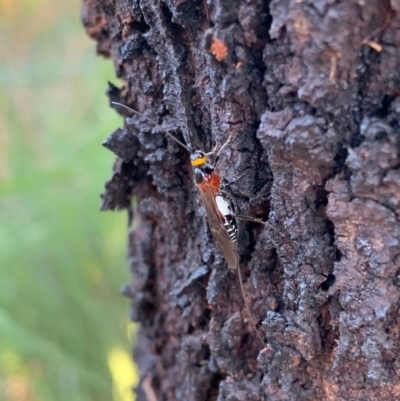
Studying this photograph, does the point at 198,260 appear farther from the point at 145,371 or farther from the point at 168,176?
the point at 145,371

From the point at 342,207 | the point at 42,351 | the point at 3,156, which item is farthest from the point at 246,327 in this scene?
the point at 3,156

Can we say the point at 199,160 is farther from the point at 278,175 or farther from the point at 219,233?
the point at 278,175

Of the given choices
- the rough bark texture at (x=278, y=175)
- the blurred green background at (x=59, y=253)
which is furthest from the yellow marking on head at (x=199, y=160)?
the blurred green background at (x=59, y=253)

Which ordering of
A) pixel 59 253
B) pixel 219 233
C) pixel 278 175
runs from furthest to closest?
pixel 59 253 < pixel 219 233 < pixel 278 175

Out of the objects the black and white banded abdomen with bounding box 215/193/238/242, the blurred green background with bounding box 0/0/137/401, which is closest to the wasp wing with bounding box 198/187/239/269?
the black and white banded abdomen with bounding box 215/193/238/242

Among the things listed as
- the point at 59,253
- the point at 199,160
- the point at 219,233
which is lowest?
the point at 219,233

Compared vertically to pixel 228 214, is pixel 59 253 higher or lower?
higher

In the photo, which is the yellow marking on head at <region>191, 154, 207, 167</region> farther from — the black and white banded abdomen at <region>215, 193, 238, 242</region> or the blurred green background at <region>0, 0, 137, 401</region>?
the blurred green background at <region>0, 0, 137, 401</region>

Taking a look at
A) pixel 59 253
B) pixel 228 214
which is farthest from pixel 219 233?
pixel 59 253
